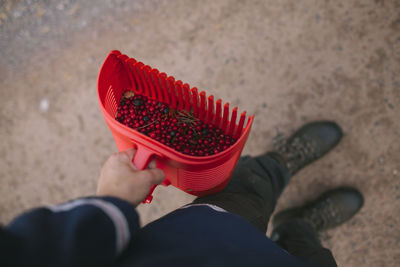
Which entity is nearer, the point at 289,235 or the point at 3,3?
the point at 289,235

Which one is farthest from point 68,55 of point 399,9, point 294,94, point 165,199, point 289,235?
point 399,9

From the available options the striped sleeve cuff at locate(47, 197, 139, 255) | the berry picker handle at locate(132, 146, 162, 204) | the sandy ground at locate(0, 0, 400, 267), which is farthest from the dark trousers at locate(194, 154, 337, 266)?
the striped sleeve cuff at locate(47, 197, 139, 255)

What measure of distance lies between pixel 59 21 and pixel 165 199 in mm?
1219

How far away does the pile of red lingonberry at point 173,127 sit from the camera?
0.93m

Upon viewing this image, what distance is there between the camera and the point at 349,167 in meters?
1.37

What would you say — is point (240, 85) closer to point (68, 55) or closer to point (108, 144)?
point (108, 144)

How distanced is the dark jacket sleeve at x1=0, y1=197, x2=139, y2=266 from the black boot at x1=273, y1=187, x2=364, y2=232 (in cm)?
107

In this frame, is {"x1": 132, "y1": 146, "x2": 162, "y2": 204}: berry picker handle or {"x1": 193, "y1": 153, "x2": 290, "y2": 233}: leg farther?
{"x1": 193, "y1": 153, "x2": 290, "y2": 233}: leg

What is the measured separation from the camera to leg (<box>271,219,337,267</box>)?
989mm

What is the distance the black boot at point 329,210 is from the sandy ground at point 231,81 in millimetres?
55

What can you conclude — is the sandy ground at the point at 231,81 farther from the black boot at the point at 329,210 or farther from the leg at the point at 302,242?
the leg at the point at 302,242

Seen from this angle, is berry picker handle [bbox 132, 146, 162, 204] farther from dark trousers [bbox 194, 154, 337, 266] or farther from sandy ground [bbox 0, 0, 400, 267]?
sandy ground [bbox 0, 0, 400, 267]

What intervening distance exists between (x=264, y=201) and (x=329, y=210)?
495mm

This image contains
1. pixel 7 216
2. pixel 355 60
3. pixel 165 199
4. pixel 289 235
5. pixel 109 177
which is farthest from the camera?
pixel 7 216
